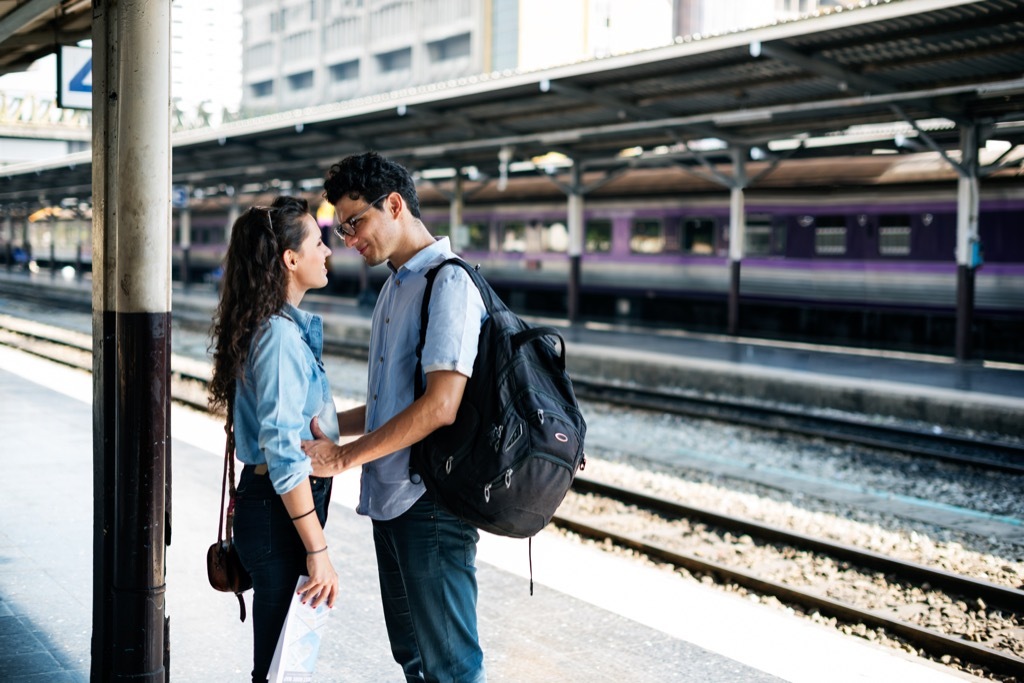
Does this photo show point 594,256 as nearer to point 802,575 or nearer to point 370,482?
point 802,575

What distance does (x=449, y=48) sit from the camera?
67125mm

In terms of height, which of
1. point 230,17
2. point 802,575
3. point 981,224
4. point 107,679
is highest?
point 230,17

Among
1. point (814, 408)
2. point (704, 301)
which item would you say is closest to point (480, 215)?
point (704, 301)

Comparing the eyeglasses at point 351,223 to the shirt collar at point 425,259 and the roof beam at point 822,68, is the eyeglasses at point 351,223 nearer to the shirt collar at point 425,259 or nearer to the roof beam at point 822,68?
the shirt collar at point 425,259

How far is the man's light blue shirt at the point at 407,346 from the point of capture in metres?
2.72

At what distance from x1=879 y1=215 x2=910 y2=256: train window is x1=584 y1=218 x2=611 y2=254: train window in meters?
7.21

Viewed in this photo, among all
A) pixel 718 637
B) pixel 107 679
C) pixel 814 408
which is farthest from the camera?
pixel 814 408

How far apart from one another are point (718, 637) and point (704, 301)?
19658mm

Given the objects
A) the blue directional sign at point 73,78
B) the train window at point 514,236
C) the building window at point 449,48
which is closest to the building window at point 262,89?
the building window at point 449,48

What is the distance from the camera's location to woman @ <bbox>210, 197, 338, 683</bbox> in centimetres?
275

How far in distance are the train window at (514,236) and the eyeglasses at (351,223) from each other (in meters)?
24.5

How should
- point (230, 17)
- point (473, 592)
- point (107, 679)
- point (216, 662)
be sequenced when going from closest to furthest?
point (473, 592) < point (107, 679) < point (216, 662) < point (230, 17)

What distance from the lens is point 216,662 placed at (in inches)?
161

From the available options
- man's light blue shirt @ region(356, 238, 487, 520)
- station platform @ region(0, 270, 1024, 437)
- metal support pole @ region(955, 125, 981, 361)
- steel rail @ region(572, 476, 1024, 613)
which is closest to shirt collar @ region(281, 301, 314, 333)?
man's light blue shirt @ region(356, 238, 487, 520)
